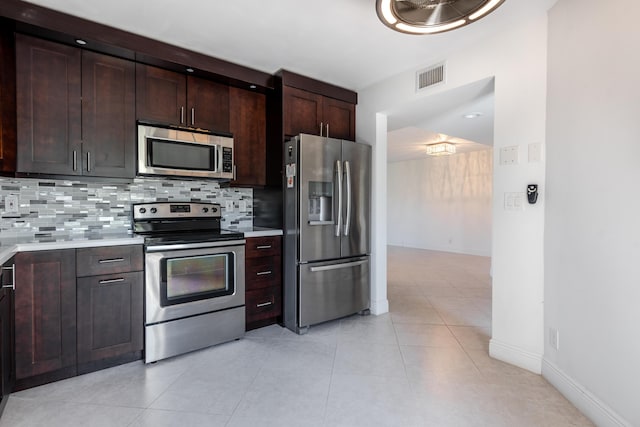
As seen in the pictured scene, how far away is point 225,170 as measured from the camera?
9.35 ft

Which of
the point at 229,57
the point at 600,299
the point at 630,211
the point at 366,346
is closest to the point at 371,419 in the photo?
the point at 366,346

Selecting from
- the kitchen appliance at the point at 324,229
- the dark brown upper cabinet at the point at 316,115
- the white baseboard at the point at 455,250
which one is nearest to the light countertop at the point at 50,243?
the kitchen appliance at the point at 324,229

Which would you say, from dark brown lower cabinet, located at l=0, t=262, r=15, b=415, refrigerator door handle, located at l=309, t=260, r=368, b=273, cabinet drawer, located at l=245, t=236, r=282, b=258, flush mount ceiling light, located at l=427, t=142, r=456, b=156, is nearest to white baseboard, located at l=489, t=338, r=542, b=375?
refrigerator door handle, located at l=309, t=260, r=368, b=273

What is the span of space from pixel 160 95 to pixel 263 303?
2031 mm

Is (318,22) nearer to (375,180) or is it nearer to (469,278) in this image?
(375,180)

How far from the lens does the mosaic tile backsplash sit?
7.48 feet

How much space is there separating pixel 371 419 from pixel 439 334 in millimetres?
1404

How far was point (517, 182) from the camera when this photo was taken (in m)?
2.23

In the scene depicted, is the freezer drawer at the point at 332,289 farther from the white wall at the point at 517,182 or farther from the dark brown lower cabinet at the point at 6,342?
the dark brown lower cabinet at the point at 6,342

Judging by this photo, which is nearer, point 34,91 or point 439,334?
point 34,91

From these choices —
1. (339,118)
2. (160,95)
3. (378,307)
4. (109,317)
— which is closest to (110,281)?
(109,317)

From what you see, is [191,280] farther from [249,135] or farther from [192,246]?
[249,135]

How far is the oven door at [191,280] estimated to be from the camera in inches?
89.5

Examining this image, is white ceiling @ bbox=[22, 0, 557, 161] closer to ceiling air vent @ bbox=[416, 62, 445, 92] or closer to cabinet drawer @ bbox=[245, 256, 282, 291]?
ceiling air vent @ bbox=[416, 62, 445, 92]
